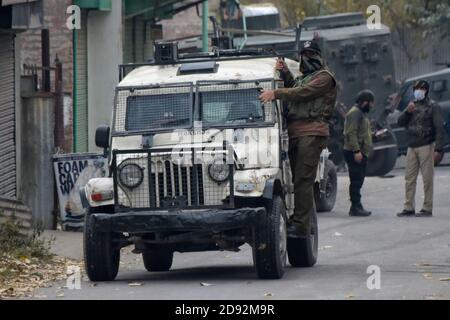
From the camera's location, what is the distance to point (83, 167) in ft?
57.5

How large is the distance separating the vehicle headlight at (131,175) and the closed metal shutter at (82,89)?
388 inches

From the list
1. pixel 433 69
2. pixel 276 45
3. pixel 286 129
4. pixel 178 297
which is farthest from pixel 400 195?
pixel 433 69

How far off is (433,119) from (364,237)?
2.87 meters

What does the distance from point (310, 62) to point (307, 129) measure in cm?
74

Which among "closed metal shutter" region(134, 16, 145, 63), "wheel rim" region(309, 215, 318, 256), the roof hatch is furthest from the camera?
"closed metal shutter" region(134, 16, 145, 63)

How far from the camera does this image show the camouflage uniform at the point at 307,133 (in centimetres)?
1295

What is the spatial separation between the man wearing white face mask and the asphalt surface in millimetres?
374

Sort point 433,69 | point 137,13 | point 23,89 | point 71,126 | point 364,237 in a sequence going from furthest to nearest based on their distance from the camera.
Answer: point 433,69, point 137,13, point 71,126, point 23,89, point 364,237

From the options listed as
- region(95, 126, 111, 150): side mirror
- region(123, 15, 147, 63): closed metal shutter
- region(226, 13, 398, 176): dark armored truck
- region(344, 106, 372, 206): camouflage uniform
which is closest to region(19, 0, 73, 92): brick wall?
region(123, 15, 147, 63): closed metal shutter

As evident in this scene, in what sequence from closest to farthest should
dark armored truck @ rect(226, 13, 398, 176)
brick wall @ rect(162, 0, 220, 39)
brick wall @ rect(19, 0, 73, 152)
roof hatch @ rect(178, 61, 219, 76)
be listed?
roof hatch @ rect(178, 61, 219, 76) → brick wall @ rect(19, 0, 73, 152) → dark armored truck @ rect(226, 13, 398, 176) → brick wall @ rect(162, 0, 220, 39)

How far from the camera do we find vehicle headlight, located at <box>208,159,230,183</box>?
12.2m

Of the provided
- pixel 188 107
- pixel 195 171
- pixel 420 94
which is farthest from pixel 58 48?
pixel 195 171

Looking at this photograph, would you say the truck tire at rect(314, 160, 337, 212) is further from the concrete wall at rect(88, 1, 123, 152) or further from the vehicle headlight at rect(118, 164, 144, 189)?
the vehicle headlight at rect(118, 164, 144, 189)
